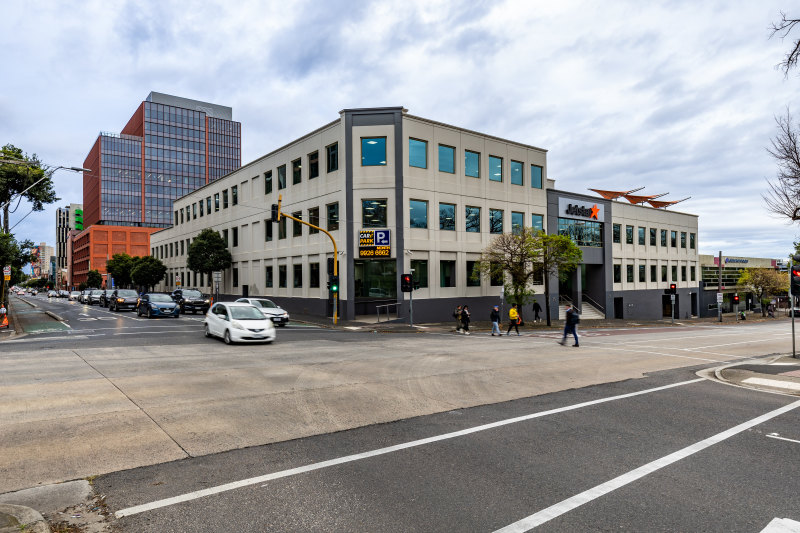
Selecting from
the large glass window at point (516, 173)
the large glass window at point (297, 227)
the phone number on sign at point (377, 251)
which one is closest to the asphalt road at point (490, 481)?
the phone number on sign at point (377, 251)

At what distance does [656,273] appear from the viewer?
171 feet

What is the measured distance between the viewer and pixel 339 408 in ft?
27.0

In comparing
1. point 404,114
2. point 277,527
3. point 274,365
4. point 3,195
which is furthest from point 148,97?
point 277,527

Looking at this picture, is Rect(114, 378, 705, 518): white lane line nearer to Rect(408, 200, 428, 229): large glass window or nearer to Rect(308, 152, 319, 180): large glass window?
Rect(408, 200, 428, 229): large glass window

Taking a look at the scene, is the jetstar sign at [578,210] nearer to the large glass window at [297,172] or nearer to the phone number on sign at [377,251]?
the phone number on sign at [377,251]

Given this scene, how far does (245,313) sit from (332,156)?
57.9ft

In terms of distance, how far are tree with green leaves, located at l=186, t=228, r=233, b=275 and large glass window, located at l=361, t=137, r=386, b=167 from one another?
20549 mm

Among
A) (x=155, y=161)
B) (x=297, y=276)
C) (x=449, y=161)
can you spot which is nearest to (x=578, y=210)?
(x=449, y=161)

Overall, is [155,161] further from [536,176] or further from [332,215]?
[536,176]

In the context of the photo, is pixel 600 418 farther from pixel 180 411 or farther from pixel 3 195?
pixel 3 195

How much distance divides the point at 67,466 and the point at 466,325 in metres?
22.5

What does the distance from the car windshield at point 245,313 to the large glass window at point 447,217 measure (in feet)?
57.4

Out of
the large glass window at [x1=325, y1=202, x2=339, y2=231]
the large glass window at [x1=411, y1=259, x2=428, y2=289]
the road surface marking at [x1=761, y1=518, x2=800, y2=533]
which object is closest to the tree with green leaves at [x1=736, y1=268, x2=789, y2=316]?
the large glass window at [x1=411, y1=259, x2=428, y2=289]

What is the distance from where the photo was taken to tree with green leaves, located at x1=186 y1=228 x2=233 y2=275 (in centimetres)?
4447
